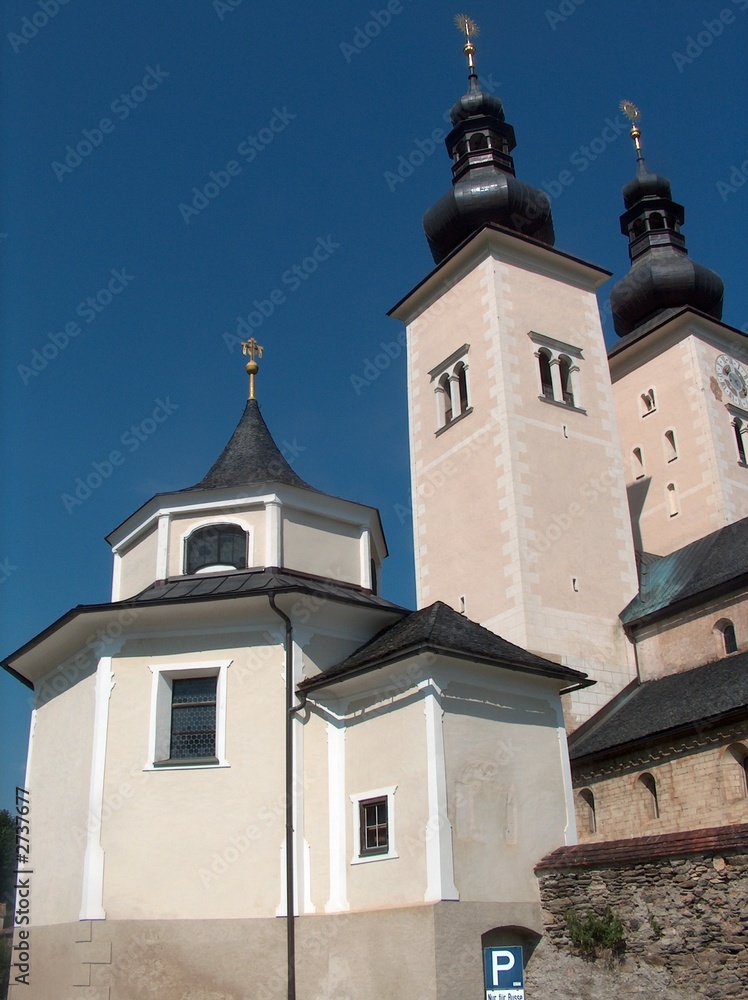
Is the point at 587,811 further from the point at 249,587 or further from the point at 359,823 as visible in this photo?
the point at 249,587

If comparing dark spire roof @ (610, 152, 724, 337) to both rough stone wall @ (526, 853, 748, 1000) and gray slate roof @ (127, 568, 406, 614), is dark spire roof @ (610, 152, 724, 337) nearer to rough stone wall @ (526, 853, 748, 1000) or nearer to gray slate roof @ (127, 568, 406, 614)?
gray slate roof @ (127, 568, 406, 614)

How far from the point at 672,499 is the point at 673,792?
1467 cm

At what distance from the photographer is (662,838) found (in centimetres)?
1310

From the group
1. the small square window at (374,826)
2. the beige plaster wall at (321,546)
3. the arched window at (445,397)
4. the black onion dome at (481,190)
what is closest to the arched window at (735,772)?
the small square window at (374,826)

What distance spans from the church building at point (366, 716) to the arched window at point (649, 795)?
0.06m

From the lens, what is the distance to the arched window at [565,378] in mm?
29906

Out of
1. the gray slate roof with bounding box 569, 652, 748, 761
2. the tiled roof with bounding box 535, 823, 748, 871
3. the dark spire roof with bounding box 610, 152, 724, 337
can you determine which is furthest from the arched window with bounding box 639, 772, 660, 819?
the dark spire roof with bounding box 610, 152, 724, 337

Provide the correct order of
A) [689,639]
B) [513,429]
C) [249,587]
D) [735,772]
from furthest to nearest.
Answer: [513,429] → [689,639] → [735,772] → [249,587]

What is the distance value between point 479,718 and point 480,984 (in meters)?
3.64

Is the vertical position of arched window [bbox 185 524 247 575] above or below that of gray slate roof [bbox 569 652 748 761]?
above

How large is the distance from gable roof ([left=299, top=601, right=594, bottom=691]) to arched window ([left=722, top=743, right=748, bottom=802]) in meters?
3.96

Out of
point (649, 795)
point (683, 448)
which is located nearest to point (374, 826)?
point (649, 795)

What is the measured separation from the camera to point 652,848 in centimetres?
1305

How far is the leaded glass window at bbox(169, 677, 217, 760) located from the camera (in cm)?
1644
